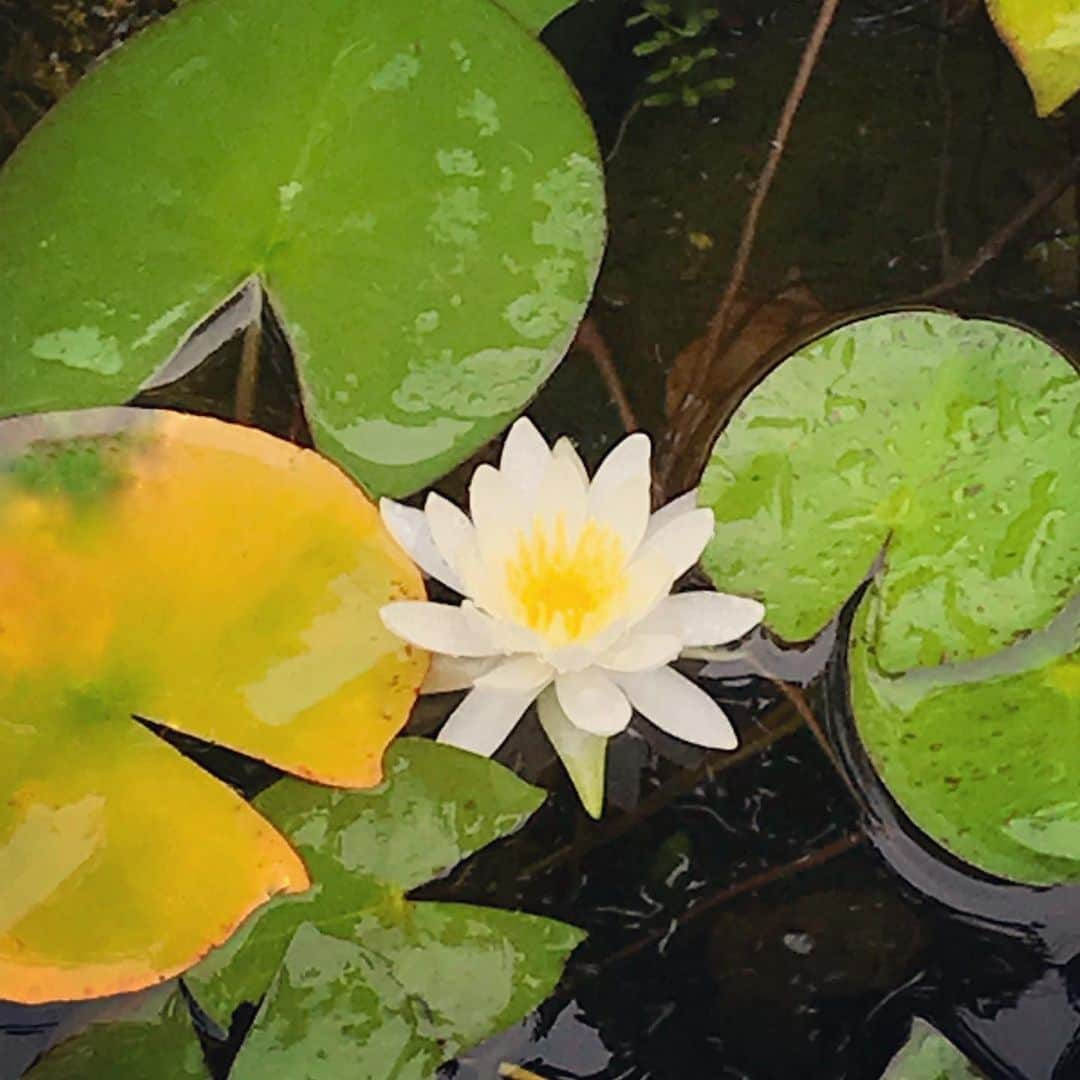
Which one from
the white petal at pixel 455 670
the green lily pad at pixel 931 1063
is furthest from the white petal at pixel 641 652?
the green lily pad at pixel 931 1063

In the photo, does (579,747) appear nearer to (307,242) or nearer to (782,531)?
(782,531)

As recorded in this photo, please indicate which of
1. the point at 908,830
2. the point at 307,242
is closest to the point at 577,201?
the point at 307,242

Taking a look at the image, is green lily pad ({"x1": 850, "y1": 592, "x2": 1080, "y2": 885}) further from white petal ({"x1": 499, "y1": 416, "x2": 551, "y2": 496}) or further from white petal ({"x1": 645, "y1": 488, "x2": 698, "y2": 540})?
white petal ({"x1": 499, "y1": 416, "x2": 551, "y2": 496})

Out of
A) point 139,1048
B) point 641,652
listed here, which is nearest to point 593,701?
point 641,652

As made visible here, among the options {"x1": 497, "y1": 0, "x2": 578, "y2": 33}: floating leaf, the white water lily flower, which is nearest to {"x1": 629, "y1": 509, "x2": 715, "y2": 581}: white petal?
the white water lily flower

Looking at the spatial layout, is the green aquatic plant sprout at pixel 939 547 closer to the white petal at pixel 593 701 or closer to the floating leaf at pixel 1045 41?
the white petal at pixel 593 701
